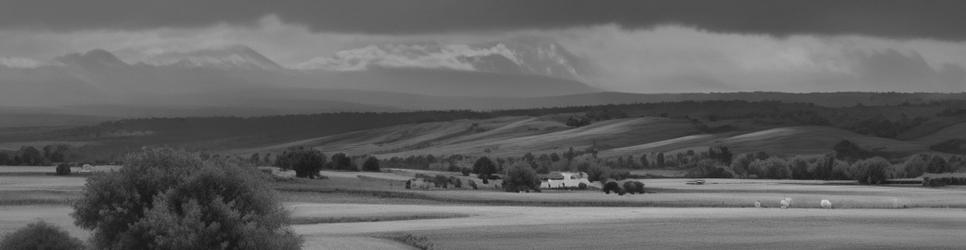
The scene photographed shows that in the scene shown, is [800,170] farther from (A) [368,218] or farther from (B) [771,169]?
(A) [368,218]

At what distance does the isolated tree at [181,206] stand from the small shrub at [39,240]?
1.83 meters

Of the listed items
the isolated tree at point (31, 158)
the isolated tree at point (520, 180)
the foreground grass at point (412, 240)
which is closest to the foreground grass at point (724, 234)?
the foreground grass at point (412, 240)

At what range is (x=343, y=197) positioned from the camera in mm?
112000

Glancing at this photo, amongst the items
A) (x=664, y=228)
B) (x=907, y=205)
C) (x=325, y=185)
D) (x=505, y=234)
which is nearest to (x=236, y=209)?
(x=505, y=234)

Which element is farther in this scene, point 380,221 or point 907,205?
point 907,205

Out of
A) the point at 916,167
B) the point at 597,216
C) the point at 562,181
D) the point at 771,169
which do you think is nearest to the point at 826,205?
the point at 597,216

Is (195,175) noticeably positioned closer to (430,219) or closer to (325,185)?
(430,219)

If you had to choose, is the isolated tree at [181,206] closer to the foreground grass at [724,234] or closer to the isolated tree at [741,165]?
the foreground grass at [724,234]

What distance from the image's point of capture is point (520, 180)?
133625 millimetres

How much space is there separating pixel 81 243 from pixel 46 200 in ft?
136

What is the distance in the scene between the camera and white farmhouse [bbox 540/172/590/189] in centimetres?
14225

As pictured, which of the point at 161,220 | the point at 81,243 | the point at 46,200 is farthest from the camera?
the point at 46,200

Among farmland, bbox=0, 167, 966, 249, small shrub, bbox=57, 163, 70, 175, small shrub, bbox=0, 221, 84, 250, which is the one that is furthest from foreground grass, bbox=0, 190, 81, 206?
small shrub, bbox=0, 221, 84, 250

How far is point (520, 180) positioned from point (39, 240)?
81.4 metres
